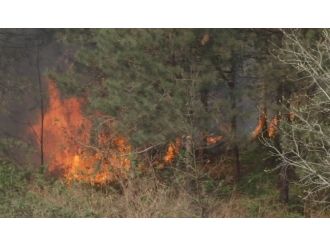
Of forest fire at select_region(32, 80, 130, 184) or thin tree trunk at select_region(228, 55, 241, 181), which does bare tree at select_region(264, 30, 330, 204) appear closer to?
thin tree trunk at select_region(228, 55, 241, 181)

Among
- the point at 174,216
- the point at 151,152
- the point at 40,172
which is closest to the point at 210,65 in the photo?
the point at 151,152

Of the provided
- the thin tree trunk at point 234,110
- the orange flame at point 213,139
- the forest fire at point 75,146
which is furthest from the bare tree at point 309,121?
the forest fire at point 75,146

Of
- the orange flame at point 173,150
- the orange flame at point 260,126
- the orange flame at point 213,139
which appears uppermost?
the orange flame at point 260,126

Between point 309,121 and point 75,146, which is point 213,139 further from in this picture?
point 75,146

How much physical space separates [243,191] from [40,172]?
2120 mm

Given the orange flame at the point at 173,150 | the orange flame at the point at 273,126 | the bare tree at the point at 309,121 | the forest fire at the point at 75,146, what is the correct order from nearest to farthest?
the bare tree at the point at 309,121, the orange flame at the point at 273,126, the orange flame at the point at 173,150, the forest fire at the point at 75,146

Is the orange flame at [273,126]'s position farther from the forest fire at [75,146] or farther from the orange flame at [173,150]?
the forest fire at [75,146]

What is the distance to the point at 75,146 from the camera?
24.0ft

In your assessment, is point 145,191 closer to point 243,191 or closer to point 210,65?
point 243,191

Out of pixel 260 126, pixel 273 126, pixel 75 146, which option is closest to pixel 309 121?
pixel 273 126

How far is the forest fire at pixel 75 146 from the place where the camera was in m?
7.24

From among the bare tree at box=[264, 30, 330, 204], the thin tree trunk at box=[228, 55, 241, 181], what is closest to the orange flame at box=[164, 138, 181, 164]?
the thin tree trunk at box=[228, 55, 241, 181]

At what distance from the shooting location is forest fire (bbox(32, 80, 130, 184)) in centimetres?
724
